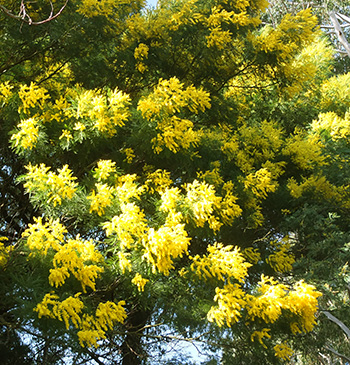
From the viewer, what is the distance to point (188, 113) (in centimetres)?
661

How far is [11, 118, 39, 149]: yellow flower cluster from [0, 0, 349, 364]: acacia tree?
0.7 inches

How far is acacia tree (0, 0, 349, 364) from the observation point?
439 centimetres

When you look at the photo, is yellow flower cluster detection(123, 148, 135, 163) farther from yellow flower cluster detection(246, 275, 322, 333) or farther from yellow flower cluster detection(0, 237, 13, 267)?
yellow flower cluster detection(246, 275, 322, 333)

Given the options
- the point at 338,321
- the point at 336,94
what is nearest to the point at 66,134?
the point at 338,321

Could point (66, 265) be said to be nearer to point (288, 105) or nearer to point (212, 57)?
point (212, 57)

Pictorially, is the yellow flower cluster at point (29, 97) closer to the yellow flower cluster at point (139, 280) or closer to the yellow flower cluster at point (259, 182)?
the yellow flower cluster at point (139, 280)

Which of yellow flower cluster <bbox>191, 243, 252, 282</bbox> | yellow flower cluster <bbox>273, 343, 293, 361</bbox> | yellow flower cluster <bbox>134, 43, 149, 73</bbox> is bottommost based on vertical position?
yellow flower cluster <bbox>273, 343, 293, 361</bbox>

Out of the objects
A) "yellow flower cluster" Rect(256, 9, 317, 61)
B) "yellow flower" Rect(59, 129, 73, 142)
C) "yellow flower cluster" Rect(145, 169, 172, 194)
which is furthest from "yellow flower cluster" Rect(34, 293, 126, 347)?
"yellow flower cluster" Rect(256, 9, 317, 61)

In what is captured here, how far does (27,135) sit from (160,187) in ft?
5.48

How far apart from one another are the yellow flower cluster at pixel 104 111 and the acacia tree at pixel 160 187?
0.02 m

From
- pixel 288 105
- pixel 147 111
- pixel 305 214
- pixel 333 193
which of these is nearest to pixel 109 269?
pixel 147 111

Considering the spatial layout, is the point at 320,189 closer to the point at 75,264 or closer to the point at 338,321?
the point at 338,321

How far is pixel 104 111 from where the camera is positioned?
5.28m

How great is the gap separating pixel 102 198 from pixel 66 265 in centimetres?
90
